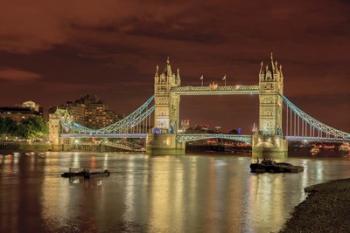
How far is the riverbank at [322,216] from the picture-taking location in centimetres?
1709

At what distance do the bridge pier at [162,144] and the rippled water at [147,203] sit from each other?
4799cm

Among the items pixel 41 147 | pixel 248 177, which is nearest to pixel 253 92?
pixel 41 147

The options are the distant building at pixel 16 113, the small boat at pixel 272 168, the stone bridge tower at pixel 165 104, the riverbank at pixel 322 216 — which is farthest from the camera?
the distant building at pixel 16 113

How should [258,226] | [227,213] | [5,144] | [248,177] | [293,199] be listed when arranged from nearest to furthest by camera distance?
[258,226]
[227,213]
[293,199]
[248,177]
[5,144]

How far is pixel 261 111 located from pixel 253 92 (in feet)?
9.69

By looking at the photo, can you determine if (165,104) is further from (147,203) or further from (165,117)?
(147,203)

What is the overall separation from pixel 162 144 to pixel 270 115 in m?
15.7

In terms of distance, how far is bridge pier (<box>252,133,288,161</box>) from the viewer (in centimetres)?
7912

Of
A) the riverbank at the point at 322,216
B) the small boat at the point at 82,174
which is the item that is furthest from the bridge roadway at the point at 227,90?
the riverbank at the point at 322,216

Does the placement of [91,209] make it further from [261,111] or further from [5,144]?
[5,144]

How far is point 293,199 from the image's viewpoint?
27.3m

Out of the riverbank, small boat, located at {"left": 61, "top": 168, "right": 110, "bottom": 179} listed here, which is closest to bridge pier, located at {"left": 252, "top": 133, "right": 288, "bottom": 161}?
small boat, located at {"left": 61, "top": 168, "right": 110, "bottom": 179}

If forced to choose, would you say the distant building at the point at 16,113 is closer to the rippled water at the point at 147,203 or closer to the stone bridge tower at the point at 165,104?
the stone bridge tower at the point at 165,104

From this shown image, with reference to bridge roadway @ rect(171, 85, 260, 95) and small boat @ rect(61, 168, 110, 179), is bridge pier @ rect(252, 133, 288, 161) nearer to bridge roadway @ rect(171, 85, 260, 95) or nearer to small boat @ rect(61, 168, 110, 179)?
bridge roadway @ rect(171, 85, 260, 95)
